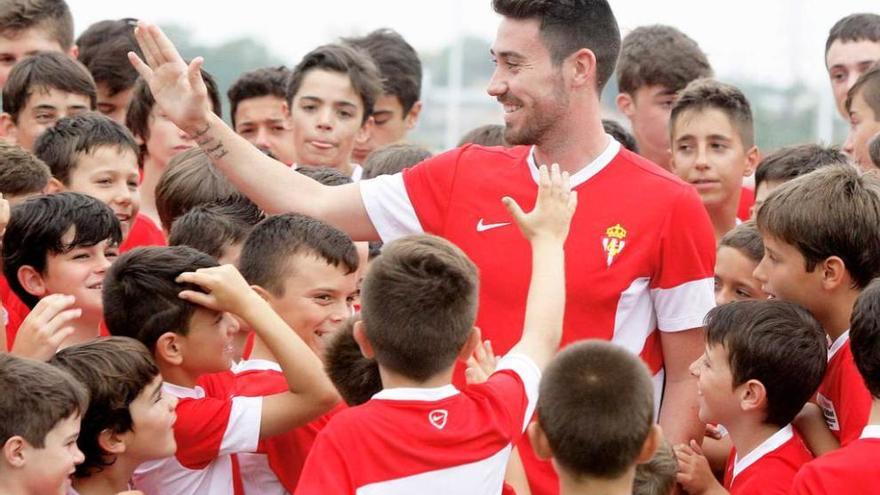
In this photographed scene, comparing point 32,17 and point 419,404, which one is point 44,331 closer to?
point 419,404

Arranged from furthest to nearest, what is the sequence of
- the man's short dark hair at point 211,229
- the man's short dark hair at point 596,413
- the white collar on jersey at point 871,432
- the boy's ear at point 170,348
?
the man's short dark hair at point 211,229
the boy's ear at point 170,348
the white collar on jersey at point 871,432
the man's short dark hair at point 596,413

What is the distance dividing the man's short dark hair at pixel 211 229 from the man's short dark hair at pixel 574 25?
1554 mm


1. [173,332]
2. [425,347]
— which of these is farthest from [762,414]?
[173,332]

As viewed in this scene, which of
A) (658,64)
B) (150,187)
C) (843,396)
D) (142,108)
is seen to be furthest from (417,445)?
(658,64)

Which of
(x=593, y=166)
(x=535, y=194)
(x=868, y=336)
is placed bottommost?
(x=868, y=336)

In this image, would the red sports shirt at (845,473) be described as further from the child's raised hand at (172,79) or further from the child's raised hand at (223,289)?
the child's raised hand at (172,79)

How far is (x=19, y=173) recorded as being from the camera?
6.28 m

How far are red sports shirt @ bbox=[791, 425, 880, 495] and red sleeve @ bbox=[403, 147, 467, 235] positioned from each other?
167 cm

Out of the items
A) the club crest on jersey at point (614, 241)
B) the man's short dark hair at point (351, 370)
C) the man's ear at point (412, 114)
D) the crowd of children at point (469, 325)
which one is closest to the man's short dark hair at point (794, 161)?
the crowd of children at point (469, 325)

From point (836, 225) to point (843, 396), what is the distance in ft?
2.01

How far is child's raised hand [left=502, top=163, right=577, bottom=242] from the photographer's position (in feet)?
15.7

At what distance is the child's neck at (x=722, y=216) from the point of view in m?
7.73

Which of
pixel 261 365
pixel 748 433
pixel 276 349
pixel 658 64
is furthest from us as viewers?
pixel 658 64

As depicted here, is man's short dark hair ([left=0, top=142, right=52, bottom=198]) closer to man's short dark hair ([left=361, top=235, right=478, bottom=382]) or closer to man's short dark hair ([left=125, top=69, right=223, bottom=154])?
man's short dark hair ([left=125, top=69, right=223, bottom=154])
